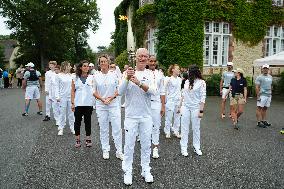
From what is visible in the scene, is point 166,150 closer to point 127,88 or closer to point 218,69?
point 127,88

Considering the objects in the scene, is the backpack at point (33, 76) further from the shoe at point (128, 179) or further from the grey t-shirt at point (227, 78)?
the shoe at point (128, 179)

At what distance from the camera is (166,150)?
23.4ft

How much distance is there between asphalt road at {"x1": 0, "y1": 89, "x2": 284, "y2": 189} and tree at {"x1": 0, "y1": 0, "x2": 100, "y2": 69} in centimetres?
3328

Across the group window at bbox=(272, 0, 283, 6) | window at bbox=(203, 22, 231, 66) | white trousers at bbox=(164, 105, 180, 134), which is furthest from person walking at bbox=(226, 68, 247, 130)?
window at bbox=(272, 0, 283, 6)

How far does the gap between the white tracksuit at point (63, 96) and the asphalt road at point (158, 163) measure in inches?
16.6

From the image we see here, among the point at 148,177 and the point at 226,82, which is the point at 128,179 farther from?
the point at 226,82

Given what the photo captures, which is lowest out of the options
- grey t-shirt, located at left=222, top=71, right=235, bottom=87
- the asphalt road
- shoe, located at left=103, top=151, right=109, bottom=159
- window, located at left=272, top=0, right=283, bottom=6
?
the asphalt road

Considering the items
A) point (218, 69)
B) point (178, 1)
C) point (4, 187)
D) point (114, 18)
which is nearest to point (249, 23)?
point (218, 69)

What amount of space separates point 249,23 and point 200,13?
375 cm

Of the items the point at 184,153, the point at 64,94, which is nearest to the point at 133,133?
the point at 184,153

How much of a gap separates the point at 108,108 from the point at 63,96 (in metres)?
2.92

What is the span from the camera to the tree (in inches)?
1550

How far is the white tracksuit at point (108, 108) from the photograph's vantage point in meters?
6.51

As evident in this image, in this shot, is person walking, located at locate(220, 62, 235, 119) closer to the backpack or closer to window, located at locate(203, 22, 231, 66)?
the backpack
